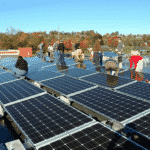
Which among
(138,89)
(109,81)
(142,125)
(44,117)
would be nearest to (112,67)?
(109,81)

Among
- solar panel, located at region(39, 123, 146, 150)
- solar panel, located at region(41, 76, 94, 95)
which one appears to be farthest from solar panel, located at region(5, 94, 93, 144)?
solar panel, located at region(41, 76, 94, 95)

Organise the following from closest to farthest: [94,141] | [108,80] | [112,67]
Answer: [94,141] → [108,80] → [112,67]

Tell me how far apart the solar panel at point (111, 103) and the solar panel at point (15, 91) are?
1639 mm

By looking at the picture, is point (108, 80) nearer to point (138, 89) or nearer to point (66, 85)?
point (138, 89)

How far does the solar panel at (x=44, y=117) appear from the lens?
3.54 m

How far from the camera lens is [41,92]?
5.93 m

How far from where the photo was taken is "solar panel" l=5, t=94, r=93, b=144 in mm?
3543

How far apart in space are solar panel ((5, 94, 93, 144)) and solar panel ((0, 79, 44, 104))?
1.88ft

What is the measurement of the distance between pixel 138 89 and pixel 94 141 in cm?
407

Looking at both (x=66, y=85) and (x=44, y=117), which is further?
(x=66, y=85)

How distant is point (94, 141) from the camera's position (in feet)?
10.2

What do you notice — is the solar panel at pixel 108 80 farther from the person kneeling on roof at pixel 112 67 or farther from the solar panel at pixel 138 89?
the person kneeling on roof at pixel 112 67

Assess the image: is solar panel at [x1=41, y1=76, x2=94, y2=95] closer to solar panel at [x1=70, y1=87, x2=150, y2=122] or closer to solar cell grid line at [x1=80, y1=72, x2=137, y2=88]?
solar panel at [x1=70, y1=87, x2=150, y2=122]

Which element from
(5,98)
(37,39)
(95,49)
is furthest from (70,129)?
(37,39)
